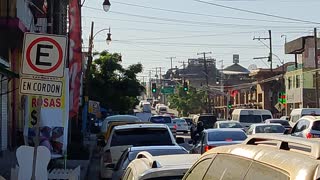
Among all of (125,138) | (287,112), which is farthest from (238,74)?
(125,138)

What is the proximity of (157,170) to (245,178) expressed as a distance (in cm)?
321

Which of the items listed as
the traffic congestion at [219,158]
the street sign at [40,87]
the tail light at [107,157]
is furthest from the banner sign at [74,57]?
the street sign at [40,87]

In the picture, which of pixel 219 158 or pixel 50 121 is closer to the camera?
pixel 219 158

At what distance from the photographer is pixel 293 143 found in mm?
4227

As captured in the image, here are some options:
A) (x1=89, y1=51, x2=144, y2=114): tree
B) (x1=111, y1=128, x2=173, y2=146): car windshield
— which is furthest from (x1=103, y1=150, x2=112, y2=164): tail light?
(x1=89, y1=51, x2=144, y2=114): tree

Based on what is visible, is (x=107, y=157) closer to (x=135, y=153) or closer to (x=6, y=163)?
(x=135, y=153)

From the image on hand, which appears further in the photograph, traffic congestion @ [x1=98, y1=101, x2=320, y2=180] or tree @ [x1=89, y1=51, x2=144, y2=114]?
tree @ [x1=89, y1=51, x2=144, y2=114]

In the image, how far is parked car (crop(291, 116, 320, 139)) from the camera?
20688mm

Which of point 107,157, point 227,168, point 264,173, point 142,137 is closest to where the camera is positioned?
point 264,173

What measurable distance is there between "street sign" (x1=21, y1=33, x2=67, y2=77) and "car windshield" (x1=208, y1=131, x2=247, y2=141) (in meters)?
10.1

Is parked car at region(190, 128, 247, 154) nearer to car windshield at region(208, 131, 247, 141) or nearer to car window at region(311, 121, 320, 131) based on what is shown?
car windshield at region(208, 131, 247, 141)

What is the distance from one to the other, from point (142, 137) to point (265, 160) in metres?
12.3

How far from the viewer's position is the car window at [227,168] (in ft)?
14.2

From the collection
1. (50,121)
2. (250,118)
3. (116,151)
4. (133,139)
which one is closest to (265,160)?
(50,121)
